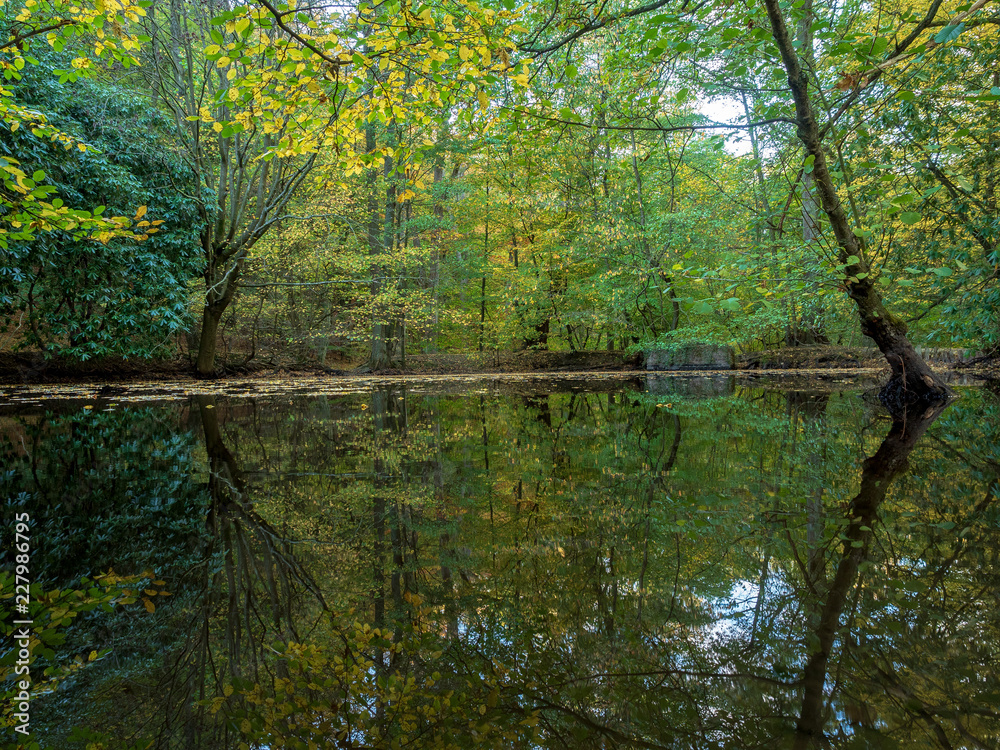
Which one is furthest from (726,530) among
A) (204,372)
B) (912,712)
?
(204,372)

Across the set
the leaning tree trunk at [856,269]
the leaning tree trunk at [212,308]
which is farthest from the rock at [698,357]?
the leaning tree trunk at [212,308]

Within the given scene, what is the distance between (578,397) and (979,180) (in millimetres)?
4854

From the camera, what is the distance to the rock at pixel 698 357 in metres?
14.2

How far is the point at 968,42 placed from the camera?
15.4 ft

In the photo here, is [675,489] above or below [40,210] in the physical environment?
below

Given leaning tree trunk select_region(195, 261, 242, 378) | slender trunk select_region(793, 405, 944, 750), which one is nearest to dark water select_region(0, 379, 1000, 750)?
slender trunk select_region(793, 405, 944, 750)

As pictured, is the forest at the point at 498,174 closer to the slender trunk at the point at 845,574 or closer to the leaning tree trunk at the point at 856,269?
the leaning tree trunk at the point at 856,269

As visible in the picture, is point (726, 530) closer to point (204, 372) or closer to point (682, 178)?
point (204, 372)

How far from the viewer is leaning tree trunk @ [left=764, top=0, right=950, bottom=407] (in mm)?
3803

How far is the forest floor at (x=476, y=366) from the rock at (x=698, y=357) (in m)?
0.53

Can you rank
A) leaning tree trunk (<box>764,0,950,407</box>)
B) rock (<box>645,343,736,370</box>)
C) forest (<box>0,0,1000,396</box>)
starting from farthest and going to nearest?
rock (<box>645,343,736,370</box>) < leaning tree trunk (<box>764,0,950,407</box>) < forest (<box>0,0,1000,396</box>)

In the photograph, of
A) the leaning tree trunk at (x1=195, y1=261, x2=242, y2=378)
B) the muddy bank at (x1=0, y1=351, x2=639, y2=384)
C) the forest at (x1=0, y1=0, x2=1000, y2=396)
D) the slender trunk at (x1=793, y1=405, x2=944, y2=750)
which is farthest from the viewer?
the leaning tree trunk at (x1=195, y1=261, x2=242, y2=378)

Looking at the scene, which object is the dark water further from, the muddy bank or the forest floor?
the muddy bank

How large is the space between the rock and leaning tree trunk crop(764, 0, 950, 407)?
8.33 metres
